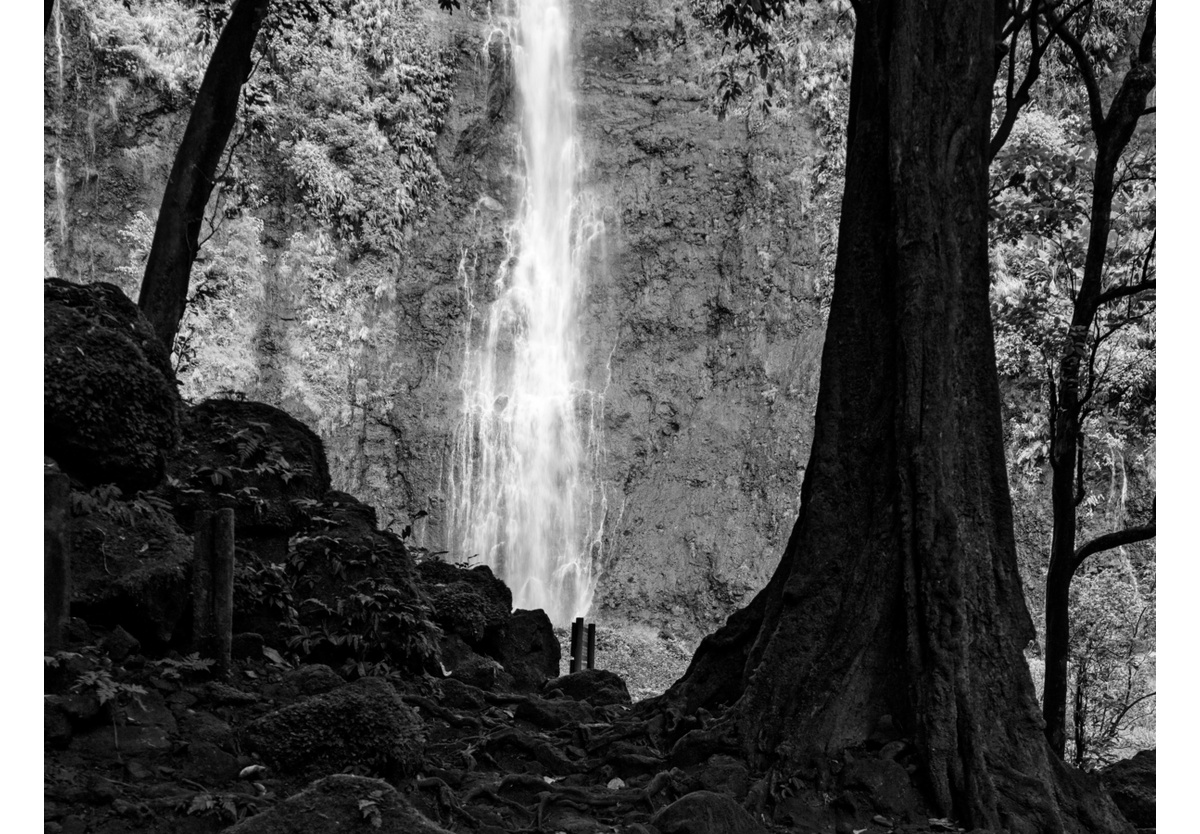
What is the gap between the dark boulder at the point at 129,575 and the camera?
19.4 feet

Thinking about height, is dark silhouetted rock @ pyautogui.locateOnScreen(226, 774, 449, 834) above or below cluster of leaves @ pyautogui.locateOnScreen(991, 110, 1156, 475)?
below

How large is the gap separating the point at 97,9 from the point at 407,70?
21.0 ft

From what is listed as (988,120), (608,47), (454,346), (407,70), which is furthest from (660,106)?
(988,120)

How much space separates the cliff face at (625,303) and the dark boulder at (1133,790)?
16787 mm

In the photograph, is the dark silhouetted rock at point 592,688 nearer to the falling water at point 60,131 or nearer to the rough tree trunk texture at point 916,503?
the rough tree trunk texture at point 916,503

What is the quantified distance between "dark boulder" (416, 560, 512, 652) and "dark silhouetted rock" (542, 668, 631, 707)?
31.7 inches

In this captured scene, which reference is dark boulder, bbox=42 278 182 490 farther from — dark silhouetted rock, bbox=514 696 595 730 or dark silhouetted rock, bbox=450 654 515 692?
dark silhouetted rock, bbox=450 654 515 692

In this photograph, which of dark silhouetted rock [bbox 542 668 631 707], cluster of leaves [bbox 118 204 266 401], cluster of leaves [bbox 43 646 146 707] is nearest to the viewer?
cluster of leaves [bbox 43 646 146 707]

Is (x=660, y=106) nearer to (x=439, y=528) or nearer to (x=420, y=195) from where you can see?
(x=420, y=195)

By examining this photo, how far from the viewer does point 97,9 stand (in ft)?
77.4

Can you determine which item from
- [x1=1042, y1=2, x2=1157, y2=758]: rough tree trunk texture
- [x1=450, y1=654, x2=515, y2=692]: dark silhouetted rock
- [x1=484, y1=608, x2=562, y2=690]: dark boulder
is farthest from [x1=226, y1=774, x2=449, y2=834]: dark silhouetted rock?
[x1=1042, y1=2, x2=1157, y2=758]: rough tree trunk texture

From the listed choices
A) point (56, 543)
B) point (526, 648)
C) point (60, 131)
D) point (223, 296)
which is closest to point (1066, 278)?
point (526, 648)

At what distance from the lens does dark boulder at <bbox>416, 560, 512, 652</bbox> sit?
988cm

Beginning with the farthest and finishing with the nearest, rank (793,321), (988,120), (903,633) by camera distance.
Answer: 1. (793,321)
2. (988,120)
3. (903,633)
